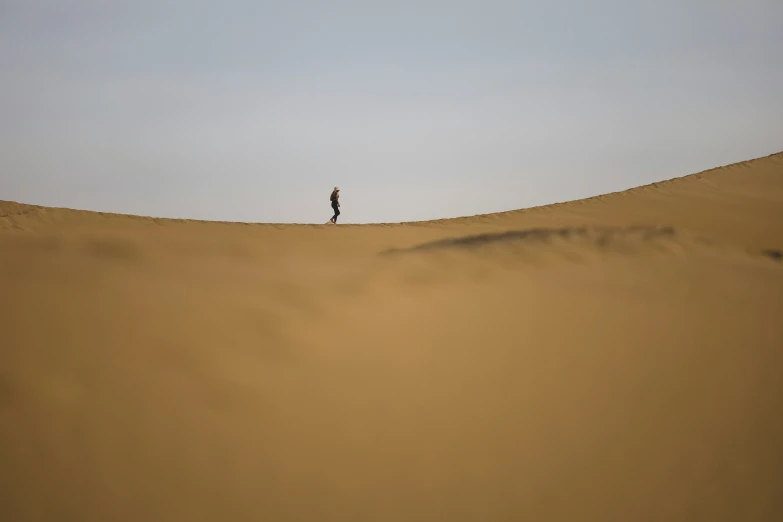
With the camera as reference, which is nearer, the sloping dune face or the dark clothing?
the sloping dune face

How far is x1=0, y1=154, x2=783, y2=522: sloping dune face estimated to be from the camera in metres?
3.33

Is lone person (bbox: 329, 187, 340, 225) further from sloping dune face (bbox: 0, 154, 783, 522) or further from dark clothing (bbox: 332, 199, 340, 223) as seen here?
sloping dune face (bbox: 0, 154, 783, 522)

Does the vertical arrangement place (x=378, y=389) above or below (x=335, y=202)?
below

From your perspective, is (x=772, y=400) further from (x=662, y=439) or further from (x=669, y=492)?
(x=669, y=492)

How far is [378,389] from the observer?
4129mm

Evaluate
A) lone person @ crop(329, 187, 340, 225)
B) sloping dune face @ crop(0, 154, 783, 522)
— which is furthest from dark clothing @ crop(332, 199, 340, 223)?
sloping dune face @ crop(0, 154, 783, 522)

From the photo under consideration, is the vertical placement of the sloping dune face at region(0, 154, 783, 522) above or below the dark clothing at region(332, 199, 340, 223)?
below

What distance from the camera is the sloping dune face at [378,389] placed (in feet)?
10.9

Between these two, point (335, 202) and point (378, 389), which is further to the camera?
point (335, 202)

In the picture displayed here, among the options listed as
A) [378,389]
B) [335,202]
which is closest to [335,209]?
[335,202]

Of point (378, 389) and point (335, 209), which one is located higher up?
point (335, 209)

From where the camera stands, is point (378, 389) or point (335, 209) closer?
point (378, 389)

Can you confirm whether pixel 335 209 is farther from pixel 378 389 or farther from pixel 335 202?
pixel 378 389

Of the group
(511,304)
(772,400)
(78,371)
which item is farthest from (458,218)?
(78,371)
